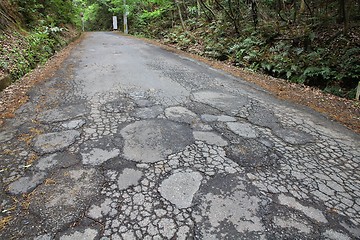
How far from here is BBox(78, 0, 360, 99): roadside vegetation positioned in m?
5.92

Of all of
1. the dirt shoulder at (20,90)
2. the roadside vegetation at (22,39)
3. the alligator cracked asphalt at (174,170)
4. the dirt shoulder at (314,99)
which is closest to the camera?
the alligator cracked asphalt at (174,170)

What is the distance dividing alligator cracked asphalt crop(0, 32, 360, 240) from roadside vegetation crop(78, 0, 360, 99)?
2442mm

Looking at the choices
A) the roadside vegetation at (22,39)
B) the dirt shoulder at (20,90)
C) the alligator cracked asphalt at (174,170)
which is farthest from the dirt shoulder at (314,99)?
the roadside vegetation at (22,39)

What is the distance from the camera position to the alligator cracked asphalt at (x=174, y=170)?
181 cm

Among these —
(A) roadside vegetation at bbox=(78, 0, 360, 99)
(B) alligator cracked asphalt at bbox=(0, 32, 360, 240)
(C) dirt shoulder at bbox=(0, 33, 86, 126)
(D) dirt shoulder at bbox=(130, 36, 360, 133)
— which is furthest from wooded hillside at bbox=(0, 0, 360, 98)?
(B) alligator cracked asphalt at bbox=(0, 32, 360, 240)

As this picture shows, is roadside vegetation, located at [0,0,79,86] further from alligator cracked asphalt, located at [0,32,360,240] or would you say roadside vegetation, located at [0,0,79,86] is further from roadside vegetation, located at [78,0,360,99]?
roadside vegetation, located at [78,0,360,99]

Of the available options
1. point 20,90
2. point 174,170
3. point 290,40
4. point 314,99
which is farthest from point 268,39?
point 20,90

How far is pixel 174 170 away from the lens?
240 centimetres

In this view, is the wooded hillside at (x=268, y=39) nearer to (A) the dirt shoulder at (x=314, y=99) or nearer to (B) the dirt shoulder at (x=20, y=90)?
(B) the dirt shoulder at (x=20, y=90)

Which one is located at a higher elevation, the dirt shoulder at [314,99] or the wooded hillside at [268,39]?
the wooded hillside at [268,39]

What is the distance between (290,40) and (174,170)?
6907 millimetres

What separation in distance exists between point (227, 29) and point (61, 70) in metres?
7.05

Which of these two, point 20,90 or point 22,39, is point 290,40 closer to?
point 20,90

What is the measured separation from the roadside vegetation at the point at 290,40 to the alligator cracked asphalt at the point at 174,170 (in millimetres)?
2442
